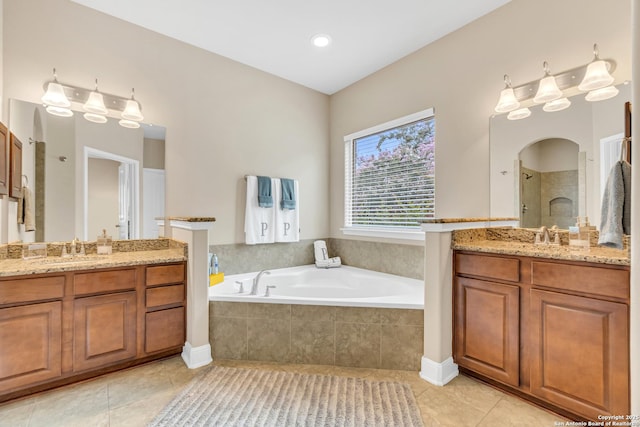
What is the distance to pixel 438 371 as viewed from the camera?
6.44 feet

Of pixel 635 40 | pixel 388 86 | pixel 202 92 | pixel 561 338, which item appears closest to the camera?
pixel 635 40

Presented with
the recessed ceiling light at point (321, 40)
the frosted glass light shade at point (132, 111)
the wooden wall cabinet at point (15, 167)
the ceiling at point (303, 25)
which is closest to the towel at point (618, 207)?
the ceiling at point (303, 25)

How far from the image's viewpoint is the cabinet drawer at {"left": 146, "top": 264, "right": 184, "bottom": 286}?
6.99 ft

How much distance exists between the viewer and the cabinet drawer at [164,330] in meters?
2.12

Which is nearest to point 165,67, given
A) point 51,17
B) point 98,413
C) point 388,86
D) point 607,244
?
point 51,17

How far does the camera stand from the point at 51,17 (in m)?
2.23

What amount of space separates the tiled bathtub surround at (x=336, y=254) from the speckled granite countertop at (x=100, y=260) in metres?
0.55

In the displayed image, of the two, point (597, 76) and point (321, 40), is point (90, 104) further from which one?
point (597, 76)

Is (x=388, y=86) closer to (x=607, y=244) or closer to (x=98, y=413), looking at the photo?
(x=607, y=244)

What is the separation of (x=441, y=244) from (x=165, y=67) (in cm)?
283

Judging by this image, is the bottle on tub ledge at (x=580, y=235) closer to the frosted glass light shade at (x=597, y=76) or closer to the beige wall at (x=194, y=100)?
the frosted glass light shade at (x=597, y=76)

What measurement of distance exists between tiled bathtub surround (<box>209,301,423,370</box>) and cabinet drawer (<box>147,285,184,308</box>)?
0.26 metres

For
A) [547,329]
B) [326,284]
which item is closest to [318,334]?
[326,284]

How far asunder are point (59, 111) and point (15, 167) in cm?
55
